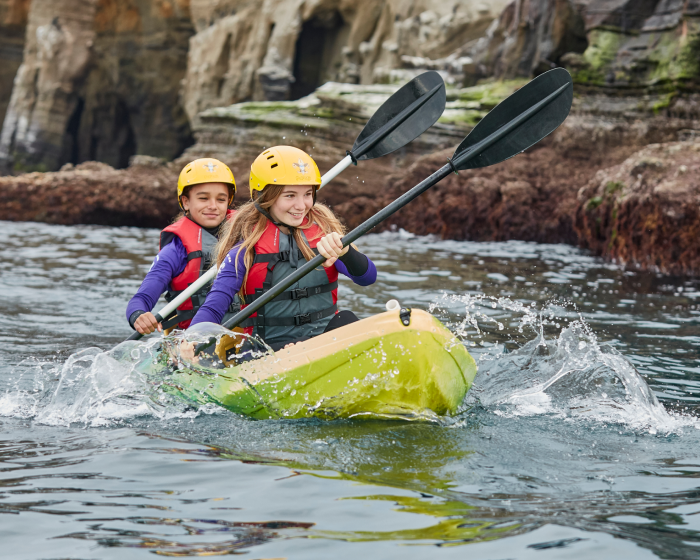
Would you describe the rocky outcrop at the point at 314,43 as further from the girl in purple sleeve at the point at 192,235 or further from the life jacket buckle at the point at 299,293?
the life jacket buckle at the point at 299,293

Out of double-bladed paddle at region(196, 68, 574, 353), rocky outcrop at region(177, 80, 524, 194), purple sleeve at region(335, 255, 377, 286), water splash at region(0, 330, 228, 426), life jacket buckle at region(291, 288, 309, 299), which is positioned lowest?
water splash at region(0, 330, 228, 426)

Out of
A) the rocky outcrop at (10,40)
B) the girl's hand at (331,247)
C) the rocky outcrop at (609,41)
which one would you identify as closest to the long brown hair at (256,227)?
the girl's hand at (331,247)

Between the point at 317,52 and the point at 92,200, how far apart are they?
34.2ft

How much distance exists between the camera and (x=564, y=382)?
4.17m

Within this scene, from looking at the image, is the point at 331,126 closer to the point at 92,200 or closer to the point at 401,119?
the point at 92,200

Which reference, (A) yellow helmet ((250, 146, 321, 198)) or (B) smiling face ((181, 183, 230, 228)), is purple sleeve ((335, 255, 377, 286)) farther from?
(B) smiling face ((181, 183, 230, 228))

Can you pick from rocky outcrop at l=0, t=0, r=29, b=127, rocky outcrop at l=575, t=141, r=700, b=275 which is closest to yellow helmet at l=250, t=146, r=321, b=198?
rocky outcrop at l=575, t=141, r=700, b=275

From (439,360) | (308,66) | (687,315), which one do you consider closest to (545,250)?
(687,315)

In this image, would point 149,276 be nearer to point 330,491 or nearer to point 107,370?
point 107,370

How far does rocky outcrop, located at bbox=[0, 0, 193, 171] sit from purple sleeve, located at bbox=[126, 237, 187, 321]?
25.8 meters

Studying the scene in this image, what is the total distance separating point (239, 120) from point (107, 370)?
16.1 m

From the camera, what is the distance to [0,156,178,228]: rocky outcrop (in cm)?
1806

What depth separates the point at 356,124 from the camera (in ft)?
55.5

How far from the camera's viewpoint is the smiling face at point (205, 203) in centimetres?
446
